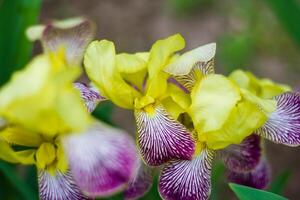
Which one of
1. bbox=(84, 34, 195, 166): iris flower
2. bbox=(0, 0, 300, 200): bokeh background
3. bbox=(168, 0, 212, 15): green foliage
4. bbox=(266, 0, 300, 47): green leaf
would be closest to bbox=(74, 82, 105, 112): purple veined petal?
bbox=(84, 34, 195, 166): iris flower

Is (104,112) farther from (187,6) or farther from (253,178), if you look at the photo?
(187,6)

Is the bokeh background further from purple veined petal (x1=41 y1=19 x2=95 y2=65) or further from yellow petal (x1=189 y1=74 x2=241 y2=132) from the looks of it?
yellow petal (x1=189 y1=74 x2=241 y2=132)

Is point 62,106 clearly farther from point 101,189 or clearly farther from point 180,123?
point 180,123

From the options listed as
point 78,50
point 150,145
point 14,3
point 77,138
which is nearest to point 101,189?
point 77,138

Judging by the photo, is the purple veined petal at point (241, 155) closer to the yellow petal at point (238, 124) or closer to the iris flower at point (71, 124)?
the yellow petal at point (238, 124)

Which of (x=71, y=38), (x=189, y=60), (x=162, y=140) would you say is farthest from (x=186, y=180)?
(x=71, y=38)
